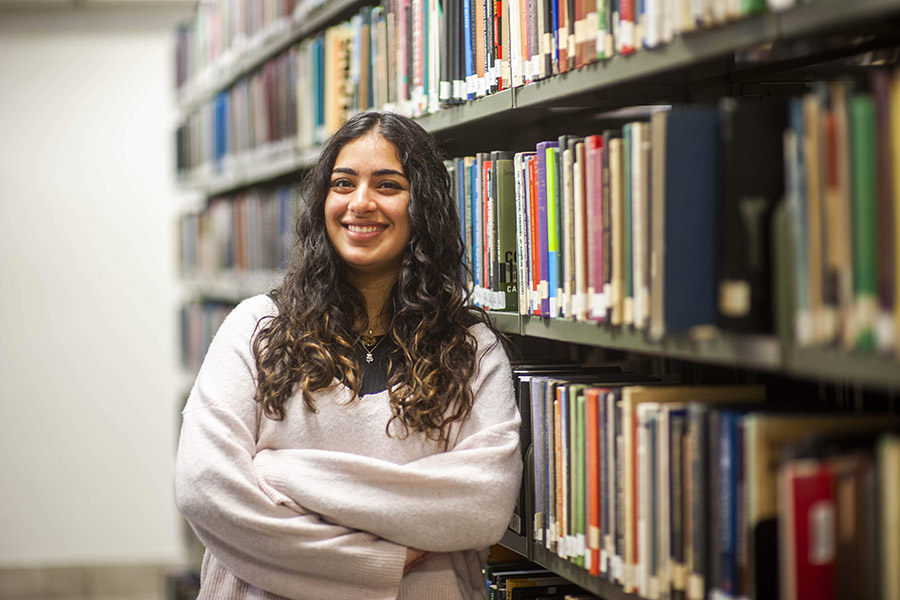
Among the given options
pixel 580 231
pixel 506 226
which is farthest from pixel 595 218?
pixel 506 226

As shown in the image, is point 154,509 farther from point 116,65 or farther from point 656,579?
point 656,579

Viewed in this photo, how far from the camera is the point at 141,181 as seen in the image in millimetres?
5074

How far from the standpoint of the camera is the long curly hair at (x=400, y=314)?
1.75 metres

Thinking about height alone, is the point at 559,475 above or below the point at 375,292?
below

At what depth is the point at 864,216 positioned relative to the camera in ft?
3.34

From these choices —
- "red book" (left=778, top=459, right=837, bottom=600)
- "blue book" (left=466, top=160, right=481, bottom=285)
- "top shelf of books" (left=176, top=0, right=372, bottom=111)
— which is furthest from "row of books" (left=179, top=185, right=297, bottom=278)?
"red book" (left=778, top=459, right=837, bottom=600)

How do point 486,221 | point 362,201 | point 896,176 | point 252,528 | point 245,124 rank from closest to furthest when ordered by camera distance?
point 896,176 < point 252,528 < point 362,201 < point 486,221 < point 245,124

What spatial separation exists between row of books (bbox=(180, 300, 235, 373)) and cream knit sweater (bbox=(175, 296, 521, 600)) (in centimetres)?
222

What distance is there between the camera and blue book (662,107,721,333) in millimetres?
1250

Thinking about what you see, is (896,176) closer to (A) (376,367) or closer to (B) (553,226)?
(B) (553,226)

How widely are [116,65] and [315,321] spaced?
373 cm

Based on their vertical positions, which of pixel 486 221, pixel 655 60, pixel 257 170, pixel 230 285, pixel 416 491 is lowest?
pixel 416 491

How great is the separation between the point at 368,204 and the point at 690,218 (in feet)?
2.44

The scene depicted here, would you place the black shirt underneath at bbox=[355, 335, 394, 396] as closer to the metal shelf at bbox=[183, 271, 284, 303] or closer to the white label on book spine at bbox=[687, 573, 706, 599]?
the white label on book spine at bbox=[687, 573, 706, 599]
